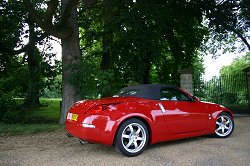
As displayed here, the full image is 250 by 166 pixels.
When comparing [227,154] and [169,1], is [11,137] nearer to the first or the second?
[227,154]

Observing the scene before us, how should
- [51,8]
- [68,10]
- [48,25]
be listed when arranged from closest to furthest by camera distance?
[51,8], [68,10], [48,25]

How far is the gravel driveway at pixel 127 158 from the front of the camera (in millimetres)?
5137

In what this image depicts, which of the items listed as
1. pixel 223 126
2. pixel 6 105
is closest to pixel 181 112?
pixel 223 126

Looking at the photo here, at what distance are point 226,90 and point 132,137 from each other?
12059 millimetres

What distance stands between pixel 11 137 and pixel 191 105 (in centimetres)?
503

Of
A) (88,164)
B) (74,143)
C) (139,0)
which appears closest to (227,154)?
(88,164)

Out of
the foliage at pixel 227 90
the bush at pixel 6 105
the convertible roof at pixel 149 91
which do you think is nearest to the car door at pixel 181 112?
the convertible roof at pixel 149 91

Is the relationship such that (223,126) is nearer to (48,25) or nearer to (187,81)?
(187,81)

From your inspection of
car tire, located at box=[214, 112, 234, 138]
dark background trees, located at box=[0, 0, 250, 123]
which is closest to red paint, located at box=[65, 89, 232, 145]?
car tire, located at box=[214, 112, 234, 138]

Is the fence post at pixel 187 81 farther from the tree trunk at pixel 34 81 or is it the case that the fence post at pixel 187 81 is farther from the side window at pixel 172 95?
the tree trunk at pixel 34 81

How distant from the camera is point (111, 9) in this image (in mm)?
13867

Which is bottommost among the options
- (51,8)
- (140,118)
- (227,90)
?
(140,118)

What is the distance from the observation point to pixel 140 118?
18.9ft

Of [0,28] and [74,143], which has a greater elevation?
[0,28]
